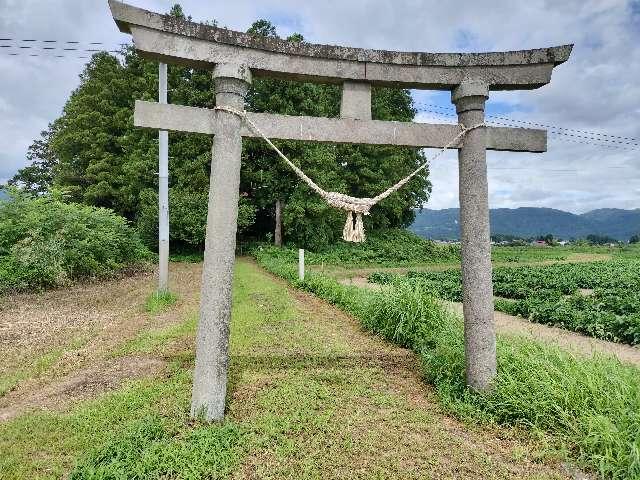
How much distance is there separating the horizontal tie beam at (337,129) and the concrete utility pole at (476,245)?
17 centimetres

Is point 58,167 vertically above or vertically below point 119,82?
below

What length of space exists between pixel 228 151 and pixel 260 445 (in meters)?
2.85

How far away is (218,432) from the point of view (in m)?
4.04

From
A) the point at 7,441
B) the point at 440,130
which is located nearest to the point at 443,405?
the point at 440,130

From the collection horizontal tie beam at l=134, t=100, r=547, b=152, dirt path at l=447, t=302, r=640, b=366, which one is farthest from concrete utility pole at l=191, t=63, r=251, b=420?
dirt path at l=447, t=302, r=640, b=366

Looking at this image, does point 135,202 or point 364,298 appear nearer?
point 364,298

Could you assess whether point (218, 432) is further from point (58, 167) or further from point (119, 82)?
point (58, 167)

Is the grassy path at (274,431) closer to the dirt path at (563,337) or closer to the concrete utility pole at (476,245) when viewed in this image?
the concrete utility pole at (476,245)

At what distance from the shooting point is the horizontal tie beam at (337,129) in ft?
14.1

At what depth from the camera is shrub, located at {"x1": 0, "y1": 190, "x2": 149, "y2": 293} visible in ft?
41.4

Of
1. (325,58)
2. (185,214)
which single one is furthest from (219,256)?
(185,214)

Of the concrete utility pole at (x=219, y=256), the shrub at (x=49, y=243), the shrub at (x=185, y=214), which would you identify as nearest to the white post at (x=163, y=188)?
the shrub at (x=49, y=243)

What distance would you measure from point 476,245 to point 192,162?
66.4ft

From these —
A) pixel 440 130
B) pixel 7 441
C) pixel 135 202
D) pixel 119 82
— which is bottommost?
pixel 7 441
